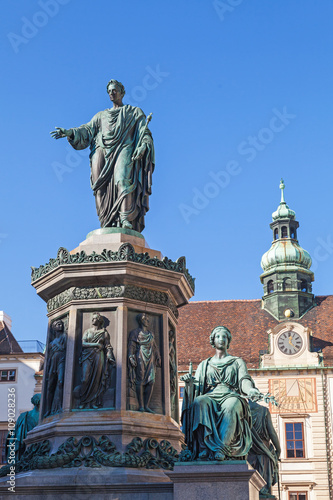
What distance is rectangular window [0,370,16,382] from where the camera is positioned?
44.1 metres

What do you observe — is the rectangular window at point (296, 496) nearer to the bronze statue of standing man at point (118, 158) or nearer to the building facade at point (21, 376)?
the building facade at point (21, 376)

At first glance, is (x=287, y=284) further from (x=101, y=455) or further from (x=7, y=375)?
(x=101, y=455)

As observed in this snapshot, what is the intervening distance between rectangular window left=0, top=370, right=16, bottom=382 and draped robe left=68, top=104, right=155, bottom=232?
33851 mm

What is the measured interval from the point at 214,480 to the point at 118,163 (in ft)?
17.6

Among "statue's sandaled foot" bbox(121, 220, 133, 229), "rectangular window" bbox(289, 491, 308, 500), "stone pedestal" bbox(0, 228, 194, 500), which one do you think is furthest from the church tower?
"stone pedestal" bbox(0, 228, 194, 500)

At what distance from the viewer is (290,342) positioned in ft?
147

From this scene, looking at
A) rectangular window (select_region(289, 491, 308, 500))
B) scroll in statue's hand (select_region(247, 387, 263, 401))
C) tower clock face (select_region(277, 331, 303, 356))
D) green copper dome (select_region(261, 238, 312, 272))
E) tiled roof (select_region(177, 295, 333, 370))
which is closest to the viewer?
scroll in statue's hand (select_region(247, 387, 263, 401))

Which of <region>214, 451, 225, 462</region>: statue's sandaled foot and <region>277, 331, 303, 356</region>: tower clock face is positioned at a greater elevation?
<region>277, 331, 303, 356</region>: tower clock face

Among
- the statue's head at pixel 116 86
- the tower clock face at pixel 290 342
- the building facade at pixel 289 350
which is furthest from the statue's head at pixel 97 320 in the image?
the tower clock face at pixel 290 342

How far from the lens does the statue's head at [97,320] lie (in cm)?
1034

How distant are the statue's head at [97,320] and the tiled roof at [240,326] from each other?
3399 cm

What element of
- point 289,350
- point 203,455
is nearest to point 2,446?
point 289,350

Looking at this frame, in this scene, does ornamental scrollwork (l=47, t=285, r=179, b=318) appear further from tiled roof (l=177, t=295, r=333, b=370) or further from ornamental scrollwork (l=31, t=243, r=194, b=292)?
tiled roof (l=177, t=295, r=333, b=370)

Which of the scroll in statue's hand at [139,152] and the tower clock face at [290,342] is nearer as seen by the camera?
the scroll in statue's hand at [139,152]
